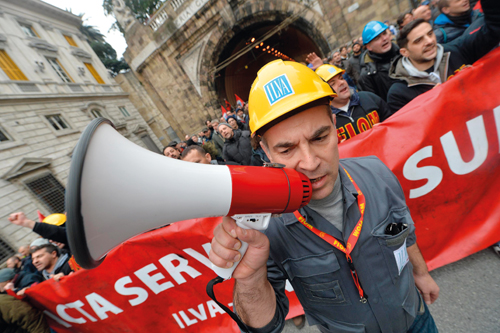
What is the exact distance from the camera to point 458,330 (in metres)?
1.71

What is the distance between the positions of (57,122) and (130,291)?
599 inches

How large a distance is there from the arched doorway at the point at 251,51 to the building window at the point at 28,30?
12388 mm

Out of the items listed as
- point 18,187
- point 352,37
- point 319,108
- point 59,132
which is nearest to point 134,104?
point 59,132

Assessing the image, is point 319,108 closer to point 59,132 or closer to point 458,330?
point 458,330

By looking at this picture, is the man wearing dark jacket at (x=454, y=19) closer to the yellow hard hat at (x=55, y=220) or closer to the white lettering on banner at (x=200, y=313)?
the white lettering on banner at (x=200, y=313)

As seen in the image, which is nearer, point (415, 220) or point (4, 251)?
point (415, 220)

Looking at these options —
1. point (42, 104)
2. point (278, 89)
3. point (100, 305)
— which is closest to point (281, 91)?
point (278, 89)

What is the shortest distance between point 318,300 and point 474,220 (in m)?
2.12

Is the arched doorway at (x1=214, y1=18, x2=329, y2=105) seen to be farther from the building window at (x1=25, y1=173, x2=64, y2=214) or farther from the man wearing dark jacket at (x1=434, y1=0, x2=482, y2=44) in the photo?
the building window at (x1=25, y1=173, x2=64, y2=214)

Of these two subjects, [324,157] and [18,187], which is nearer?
[324,157]

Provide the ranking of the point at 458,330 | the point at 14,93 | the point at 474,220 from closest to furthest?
the point at 458,330 → the point at 474,220 → the point at 14,93

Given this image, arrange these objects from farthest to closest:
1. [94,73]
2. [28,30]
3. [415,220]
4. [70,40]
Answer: [94,73], [70,40], [28,30], [415,220]

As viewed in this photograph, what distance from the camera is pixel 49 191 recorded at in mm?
10500

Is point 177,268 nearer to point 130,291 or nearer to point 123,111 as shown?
point 130,291
